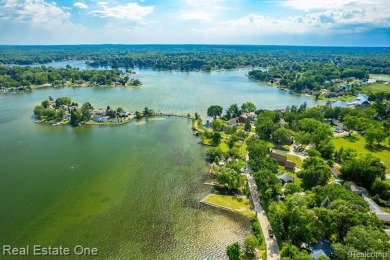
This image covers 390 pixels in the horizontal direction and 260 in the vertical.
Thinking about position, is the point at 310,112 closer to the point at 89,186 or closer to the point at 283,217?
the point at 283,217

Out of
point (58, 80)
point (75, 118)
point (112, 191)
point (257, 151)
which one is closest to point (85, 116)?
point (75, 118)

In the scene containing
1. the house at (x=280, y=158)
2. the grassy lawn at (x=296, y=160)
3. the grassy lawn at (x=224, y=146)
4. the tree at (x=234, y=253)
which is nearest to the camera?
the tree at (x=234, y=253)

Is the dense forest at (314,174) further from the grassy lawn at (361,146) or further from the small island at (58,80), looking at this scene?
the small island at (58,80)

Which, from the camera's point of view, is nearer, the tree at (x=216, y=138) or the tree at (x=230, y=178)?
the tree at (x=230, y=178)

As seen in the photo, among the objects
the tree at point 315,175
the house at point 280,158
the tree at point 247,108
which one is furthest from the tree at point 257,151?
the tree at point 247,108

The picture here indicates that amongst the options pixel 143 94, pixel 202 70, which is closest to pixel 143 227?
pixel 143 94

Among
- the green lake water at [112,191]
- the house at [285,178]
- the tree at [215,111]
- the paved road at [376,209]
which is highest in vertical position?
the tree at [215,111]

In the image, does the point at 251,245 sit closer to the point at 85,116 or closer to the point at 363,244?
the point at 363,244

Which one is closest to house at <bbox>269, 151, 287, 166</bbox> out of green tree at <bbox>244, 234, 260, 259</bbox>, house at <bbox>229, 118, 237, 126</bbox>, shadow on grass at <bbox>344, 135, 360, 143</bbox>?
green tree at <bbox>244, 234, 260, 259</bbox>
